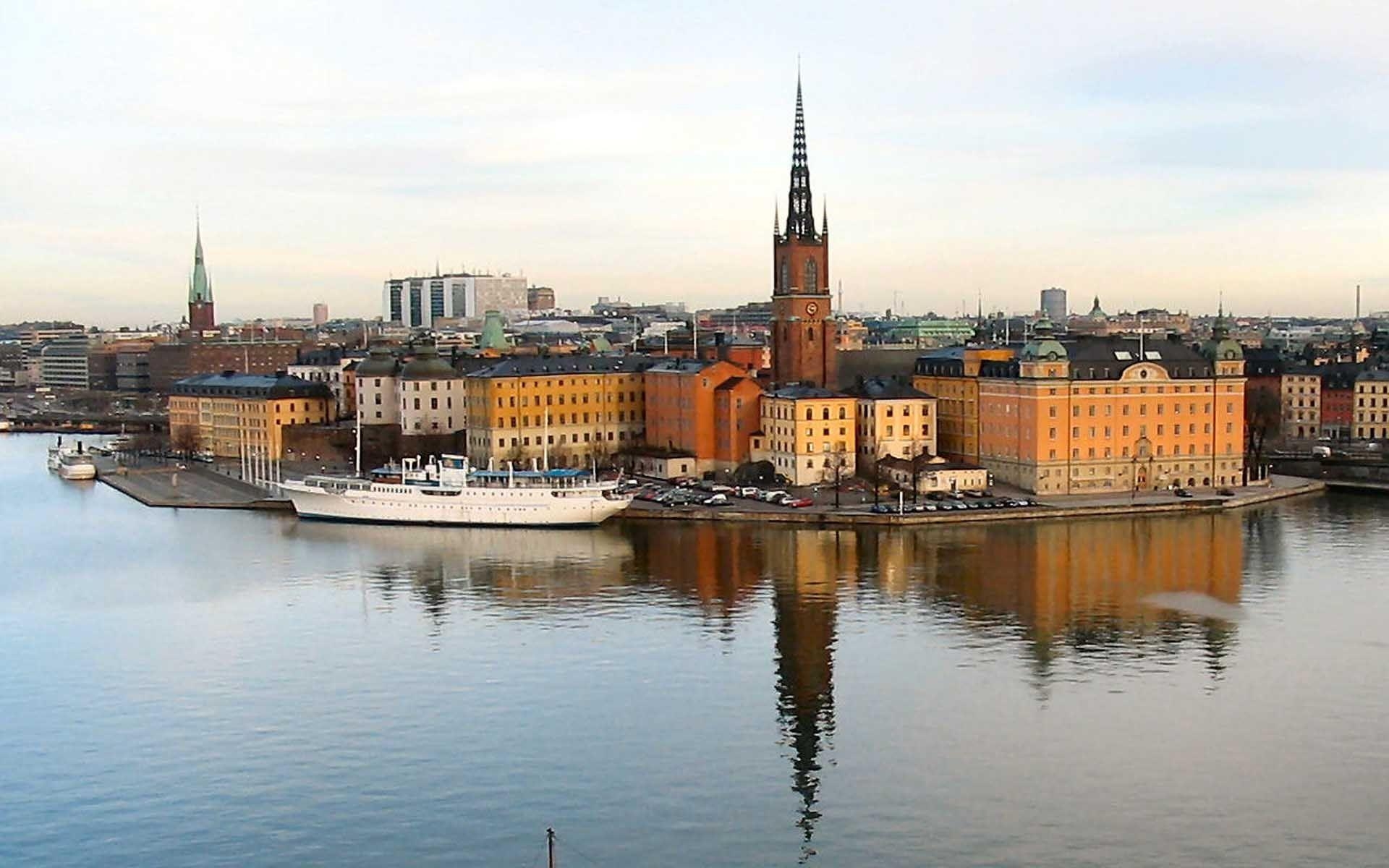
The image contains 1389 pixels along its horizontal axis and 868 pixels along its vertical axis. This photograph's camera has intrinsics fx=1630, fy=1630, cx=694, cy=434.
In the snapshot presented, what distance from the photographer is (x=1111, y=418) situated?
29859 mm

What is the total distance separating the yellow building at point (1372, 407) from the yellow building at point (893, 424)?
12.8m

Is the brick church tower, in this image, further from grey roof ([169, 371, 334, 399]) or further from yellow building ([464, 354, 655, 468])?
grey roof ([169, 371, 334, 399])

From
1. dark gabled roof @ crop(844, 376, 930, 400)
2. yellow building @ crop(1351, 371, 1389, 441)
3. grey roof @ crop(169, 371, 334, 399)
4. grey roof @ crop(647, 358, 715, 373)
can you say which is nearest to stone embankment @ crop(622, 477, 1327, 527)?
dark gabled roof @ crop(844, 376, 930, 400)

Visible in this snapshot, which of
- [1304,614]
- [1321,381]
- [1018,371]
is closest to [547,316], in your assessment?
[1321,381]

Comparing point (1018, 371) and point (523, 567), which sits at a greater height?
point (1018, 371)

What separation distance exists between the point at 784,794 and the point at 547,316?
100467mm

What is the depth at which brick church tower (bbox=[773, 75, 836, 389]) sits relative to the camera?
34125 mm

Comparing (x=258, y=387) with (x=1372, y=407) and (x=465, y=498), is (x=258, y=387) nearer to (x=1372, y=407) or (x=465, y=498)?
(x=465, y=498)

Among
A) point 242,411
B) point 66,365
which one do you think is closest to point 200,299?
point 66,365

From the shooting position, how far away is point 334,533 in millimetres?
27547

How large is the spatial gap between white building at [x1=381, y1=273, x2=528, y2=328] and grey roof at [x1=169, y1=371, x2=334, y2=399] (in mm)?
76169

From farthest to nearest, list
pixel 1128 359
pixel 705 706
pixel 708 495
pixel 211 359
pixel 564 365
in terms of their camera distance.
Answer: pixel 211 359
pixel 564 365
pixel 1128 359
pixel 708 495
pixel 705 706

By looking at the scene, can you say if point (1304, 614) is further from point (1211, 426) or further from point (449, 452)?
point (449, 452)

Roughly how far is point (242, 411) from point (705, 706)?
2783cm
